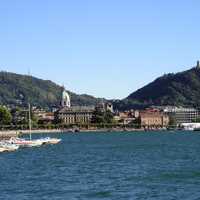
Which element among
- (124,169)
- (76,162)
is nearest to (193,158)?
(76,162)

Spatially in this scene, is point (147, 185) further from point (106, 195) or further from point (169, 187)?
point (106, 195)

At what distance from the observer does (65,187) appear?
123 feet

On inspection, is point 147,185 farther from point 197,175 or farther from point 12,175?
point 12,175

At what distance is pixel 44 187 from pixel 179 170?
12.6 metres

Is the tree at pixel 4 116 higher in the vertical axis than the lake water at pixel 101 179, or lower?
higher

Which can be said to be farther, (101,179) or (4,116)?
(4,116)

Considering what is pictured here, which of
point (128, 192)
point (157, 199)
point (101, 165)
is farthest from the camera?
point (101, 165)

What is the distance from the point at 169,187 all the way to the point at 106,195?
4.14 metres

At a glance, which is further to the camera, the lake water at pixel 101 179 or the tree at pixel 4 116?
the tree at pixel 4 116

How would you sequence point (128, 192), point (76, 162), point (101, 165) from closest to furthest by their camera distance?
point (128, 192) → point (101, 165) → point (76, 162)

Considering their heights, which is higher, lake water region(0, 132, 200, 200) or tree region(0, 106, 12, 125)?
tree region(0, 106, 12, 125)

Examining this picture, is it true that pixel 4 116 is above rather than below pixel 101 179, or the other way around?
above

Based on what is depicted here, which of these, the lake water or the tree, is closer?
the lake water

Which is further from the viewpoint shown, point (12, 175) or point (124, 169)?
point (124, 169)
